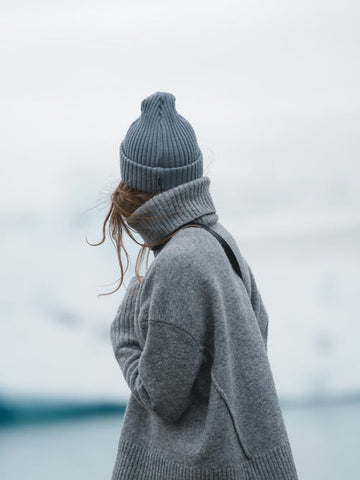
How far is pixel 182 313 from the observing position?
1298 millimetres

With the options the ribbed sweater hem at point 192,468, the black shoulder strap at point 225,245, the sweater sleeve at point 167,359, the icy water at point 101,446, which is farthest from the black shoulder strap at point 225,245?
the icy water at point 101,446

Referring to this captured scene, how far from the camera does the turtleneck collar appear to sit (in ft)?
4.49

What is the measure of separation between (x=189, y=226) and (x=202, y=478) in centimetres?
37

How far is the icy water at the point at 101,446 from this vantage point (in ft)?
8.97

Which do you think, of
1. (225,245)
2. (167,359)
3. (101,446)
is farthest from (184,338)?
(101,446)

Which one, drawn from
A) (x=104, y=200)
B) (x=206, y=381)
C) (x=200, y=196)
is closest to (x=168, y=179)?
(x=200, y=196)

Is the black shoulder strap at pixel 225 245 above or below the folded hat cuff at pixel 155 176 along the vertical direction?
below

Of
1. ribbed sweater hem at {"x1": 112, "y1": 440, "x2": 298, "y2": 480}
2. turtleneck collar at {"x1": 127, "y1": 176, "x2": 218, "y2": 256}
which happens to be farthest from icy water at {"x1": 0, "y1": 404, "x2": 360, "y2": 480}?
turtleneck collar at {"x1": 127, "y1": 176, "x2": 218, "y2": 256}

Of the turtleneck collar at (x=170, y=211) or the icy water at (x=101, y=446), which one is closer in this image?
the turtleneck collar at (x=170, y=211)

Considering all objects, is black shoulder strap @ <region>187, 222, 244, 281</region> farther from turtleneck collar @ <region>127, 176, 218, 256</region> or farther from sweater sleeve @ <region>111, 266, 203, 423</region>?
sweater sleeve @ <region>111, 266, 203, 423</region>

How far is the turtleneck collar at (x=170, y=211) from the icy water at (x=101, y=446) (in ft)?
4.76

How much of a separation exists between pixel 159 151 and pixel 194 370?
13.2 inches

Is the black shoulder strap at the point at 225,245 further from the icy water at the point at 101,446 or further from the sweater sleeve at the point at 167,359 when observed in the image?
the icy water at the point at 101,446

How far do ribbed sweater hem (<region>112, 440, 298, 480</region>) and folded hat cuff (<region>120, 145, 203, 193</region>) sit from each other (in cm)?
40
